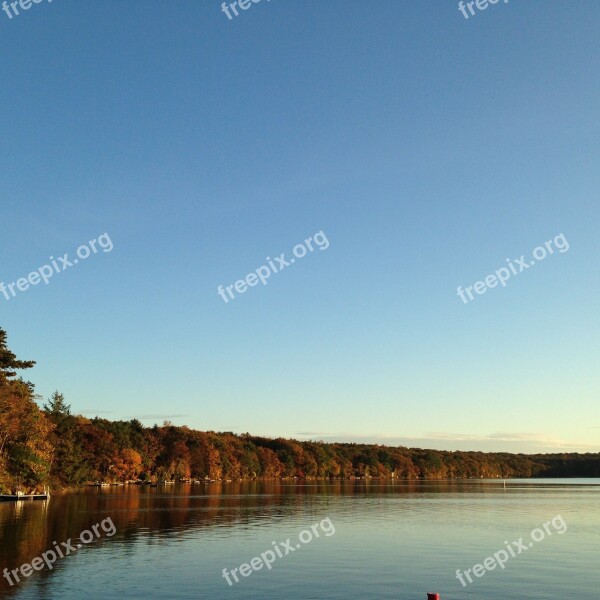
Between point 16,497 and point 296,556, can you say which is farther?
point 16,497

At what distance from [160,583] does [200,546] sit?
50.7 ft

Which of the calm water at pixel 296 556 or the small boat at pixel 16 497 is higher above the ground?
the small boat at pixel 16 497

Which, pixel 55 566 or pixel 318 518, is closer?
pixel 55 566

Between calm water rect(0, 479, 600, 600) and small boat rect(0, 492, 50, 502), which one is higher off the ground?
small boat rect(0, 492, 50, 502)

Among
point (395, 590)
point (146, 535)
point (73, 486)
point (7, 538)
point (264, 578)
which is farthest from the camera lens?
point (73, 486)

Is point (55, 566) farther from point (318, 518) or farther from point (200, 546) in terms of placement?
point (318, 518)

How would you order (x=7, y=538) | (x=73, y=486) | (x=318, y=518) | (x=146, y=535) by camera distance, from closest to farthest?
(x=7, y=538) < (x=146, y=535) < (x=318, y=518) < (x=73, y=486)

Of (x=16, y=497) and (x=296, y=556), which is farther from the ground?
(x=16, y=497)

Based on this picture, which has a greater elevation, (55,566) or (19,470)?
(19,470)

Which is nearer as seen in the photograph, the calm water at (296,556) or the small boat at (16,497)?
the calm water at (296,556)

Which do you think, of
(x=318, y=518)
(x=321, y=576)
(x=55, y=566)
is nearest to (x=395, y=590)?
(x=321, y=576)

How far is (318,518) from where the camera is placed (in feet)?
254

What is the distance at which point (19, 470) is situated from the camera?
8869cm

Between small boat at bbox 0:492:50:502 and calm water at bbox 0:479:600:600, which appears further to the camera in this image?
small boat at bbox 0:492:50:502
